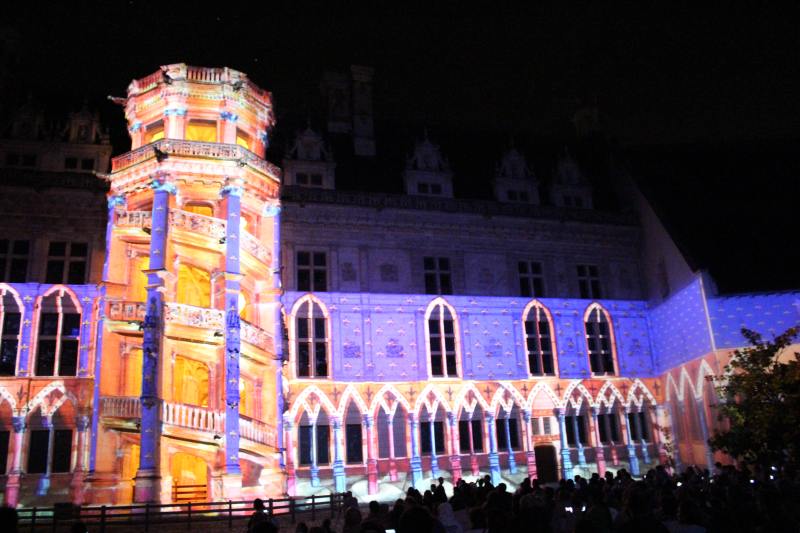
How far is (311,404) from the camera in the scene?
85.6 ft

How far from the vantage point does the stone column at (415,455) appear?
26.3 metres

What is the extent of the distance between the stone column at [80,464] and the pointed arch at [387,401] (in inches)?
392

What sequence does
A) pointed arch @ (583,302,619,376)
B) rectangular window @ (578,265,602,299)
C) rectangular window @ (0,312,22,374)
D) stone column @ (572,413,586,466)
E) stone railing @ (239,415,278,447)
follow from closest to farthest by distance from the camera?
stone railing @ (239,415,278,447), rectangular window @ (0,312,22,374), stone column @ (572,413,586,466), pointed arch @ (583,302,619,376), rectangular window @ (578,265,602,299)

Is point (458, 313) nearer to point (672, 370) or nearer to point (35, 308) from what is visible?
Result: point (672, 370)

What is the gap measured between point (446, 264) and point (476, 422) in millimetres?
6615

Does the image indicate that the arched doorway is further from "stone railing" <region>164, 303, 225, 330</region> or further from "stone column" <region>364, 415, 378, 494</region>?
"stone railing" <region>164, 303, 225, 330</region>

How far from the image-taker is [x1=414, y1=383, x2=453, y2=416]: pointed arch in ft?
89.1

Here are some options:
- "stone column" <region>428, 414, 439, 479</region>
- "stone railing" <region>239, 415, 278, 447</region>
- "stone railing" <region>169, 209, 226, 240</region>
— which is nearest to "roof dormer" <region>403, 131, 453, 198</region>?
"stone railing" <region>169, 209, 226, 240</region>

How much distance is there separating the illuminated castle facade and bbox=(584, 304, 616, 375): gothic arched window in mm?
89

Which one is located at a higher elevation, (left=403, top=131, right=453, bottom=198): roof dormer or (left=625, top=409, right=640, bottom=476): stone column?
(left=403, top=131, right=453, bottom=198): roof dormer

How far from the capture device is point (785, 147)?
3394 cm

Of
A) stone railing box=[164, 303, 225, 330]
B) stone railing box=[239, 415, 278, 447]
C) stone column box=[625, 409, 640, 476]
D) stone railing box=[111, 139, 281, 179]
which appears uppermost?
stone railing box=[111, 139, 281, 179]

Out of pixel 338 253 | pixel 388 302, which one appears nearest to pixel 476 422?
pixel 388 302

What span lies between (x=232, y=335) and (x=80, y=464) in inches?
276
